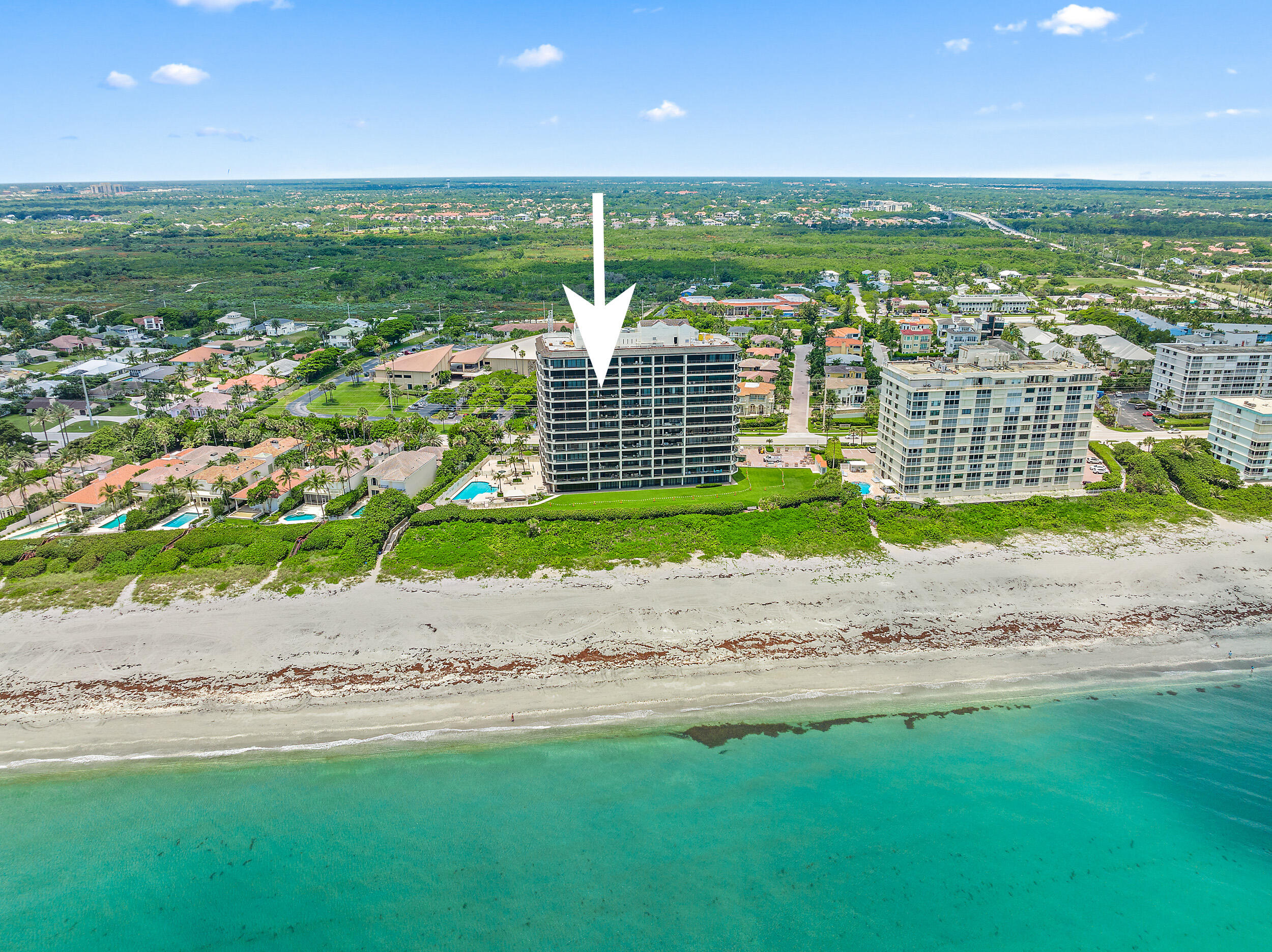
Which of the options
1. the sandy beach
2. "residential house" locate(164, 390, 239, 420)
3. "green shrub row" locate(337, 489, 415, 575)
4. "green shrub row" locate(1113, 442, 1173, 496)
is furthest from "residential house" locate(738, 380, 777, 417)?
"residential house" locate(164, 390, 239, 420)

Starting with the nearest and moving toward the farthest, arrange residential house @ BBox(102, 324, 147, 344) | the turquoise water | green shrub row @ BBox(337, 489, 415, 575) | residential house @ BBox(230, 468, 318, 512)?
the turquoise water < green shrub row @ BBox(337, 489, 415, 575) < residential house @ BBox(230, 468, 318, 512) < residential house @ BBox(102, 324, 147, 344)

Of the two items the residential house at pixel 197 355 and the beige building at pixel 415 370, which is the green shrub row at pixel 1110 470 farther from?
the residential house at pixel 197 355

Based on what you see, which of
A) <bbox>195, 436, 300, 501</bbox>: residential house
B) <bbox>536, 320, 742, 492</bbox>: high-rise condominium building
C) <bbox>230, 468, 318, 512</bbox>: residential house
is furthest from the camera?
<bbox>195, 436, 300, 501</bbox>: residential house

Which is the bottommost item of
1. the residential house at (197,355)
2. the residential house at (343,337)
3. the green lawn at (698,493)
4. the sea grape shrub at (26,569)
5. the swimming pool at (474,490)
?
the sea grape shrub at (26,569)

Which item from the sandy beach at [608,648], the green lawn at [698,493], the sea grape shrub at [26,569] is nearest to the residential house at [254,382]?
the sea grape shrub at [26,569]

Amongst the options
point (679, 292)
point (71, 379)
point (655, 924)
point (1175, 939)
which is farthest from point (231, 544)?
point (679, 292)

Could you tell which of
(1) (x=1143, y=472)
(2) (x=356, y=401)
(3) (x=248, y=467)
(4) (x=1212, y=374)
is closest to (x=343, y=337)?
(2) (x=356, y=401)

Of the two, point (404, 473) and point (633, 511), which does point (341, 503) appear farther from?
point (633, 511)

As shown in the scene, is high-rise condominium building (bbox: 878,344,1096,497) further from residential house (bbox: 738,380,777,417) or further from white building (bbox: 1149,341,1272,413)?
white building (bbox: 1149,341,1272,413)
